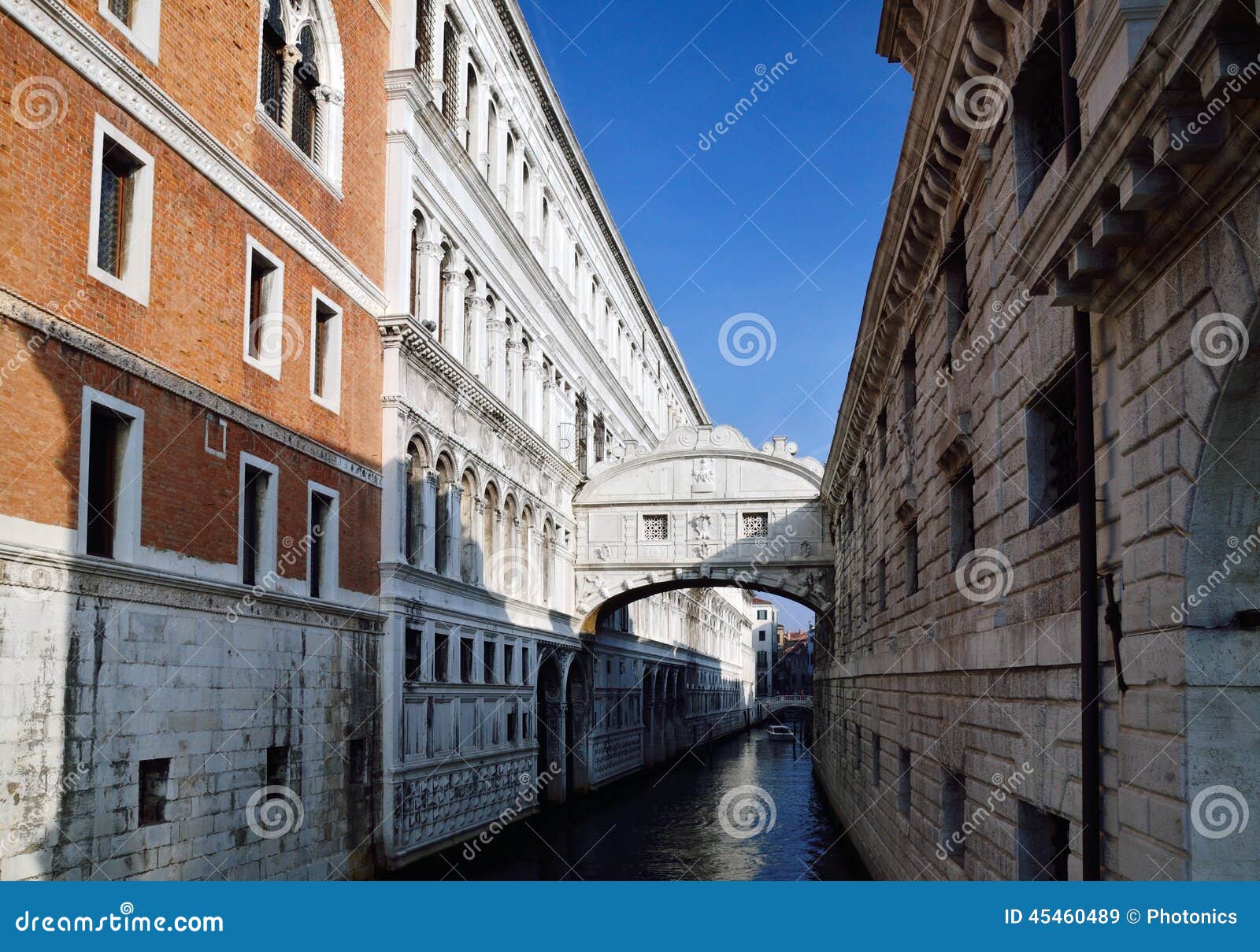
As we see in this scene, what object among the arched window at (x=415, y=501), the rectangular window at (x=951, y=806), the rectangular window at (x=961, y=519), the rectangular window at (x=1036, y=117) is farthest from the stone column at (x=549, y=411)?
the rectangular window at (x=1036, y=117)

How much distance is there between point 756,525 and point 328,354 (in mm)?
15956

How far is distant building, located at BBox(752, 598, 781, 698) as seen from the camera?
119 meters

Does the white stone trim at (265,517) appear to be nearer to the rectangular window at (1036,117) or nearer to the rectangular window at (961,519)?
the rectangular window at (961,519)

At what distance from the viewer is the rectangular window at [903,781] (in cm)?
1408

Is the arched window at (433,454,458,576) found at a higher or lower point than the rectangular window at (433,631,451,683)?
higher

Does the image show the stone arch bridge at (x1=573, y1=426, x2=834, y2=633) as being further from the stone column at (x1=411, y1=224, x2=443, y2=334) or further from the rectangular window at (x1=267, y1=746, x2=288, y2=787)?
the rectangular window at (x1=267, y1=746, x2=288, y2=787)

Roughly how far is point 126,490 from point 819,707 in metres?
29.6

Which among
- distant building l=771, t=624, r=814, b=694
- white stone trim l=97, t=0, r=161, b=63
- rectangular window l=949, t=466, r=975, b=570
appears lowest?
distant building l=771, t=624, r=814, b=694

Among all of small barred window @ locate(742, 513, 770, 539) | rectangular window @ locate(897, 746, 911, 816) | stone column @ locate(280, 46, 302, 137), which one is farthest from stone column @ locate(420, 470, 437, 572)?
small barred window @ locate(742, 513, 770, 539)

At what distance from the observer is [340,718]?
16.1 meters

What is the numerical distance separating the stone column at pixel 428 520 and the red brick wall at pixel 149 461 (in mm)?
2665

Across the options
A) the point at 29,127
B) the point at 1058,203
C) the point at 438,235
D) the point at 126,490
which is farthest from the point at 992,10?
the point at 438,235

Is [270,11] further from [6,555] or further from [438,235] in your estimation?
[6,555]

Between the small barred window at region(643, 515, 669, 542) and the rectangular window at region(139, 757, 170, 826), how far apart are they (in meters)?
19.4
